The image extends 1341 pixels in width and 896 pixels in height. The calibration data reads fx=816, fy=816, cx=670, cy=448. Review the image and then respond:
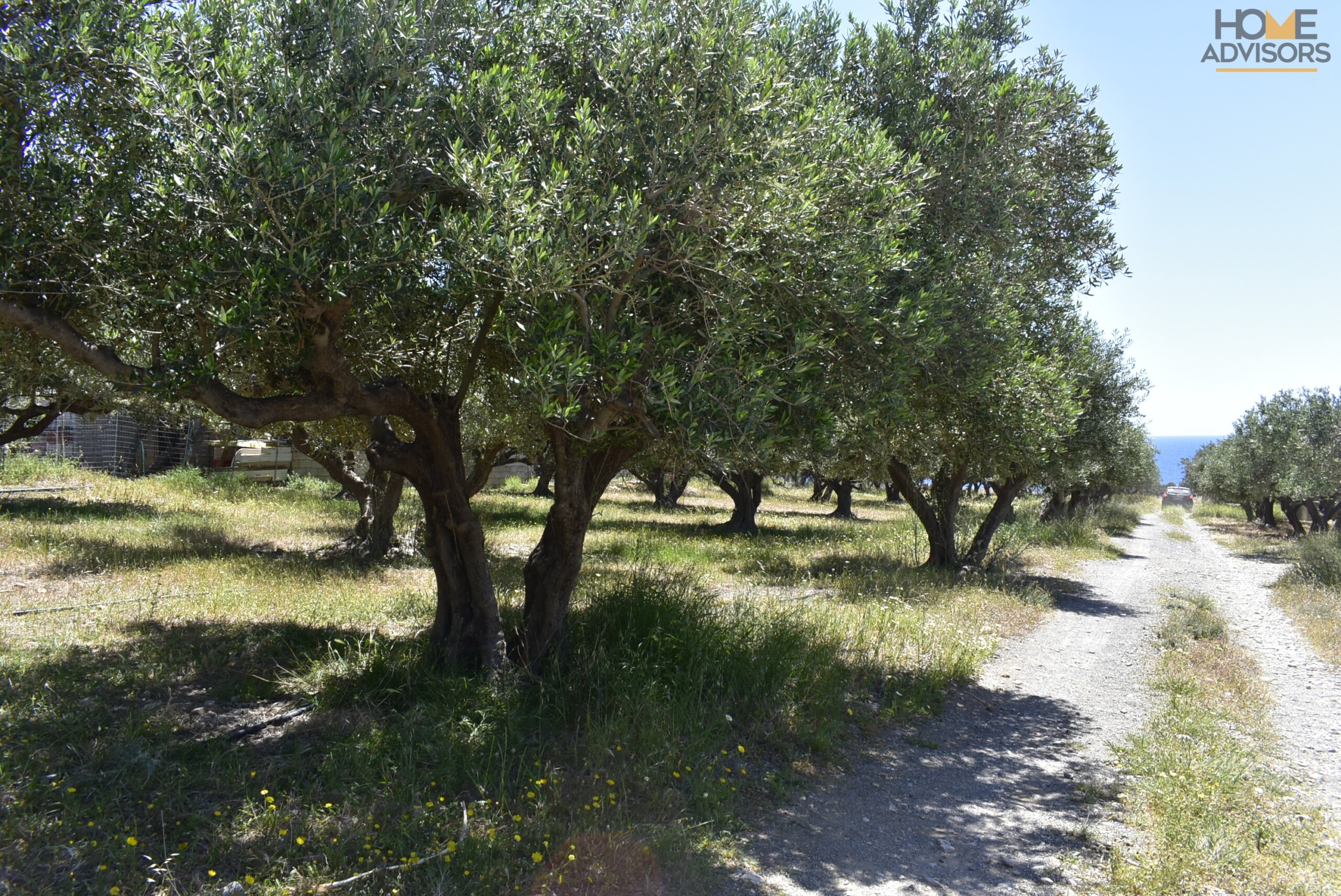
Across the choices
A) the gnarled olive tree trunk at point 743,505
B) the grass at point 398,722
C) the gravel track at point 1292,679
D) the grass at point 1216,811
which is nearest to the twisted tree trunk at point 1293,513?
the gravel track at point 1292,679

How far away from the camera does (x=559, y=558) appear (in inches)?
307

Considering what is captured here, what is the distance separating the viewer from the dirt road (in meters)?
4.99

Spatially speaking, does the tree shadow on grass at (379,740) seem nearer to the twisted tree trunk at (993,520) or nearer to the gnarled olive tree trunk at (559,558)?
the gnarled olive tree trunk at (559,558)

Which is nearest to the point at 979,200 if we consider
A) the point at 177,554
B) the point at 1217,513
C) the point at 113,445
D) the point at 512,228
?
the point at 512,228

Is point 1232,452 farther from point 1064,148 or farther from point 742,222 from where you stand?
point 742,222

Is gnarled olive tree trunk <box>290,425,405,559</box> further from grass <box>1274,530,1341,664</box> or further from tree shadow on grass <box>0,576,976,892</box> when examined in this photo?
grass <box>1274,530,1341,664</box>

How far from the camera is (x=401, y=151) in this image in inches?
229

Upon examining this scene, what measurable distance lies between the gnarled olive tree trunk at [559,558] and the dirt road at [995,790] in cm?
291

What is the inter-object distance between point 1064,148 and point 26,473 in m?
25.0

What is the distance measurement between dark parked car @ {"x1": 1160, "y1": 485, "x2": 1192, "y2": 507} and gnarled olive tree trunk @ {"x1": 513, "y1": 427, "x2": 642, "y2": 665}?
3160 inches

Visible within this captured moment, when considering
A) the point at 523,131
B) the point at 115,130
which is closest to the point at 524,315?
the point at 523,131

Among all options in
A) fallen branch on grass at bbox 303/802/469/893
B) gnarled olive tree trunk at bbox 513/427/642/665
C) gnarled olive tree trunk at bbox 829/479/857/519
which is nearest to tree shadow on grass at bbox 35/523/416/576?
gnarled olive tree trunk at bbox 513/427/642/665

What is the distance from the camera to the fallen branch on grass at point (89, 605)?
31.1 ft

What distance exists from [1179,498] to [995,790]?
83.6m
